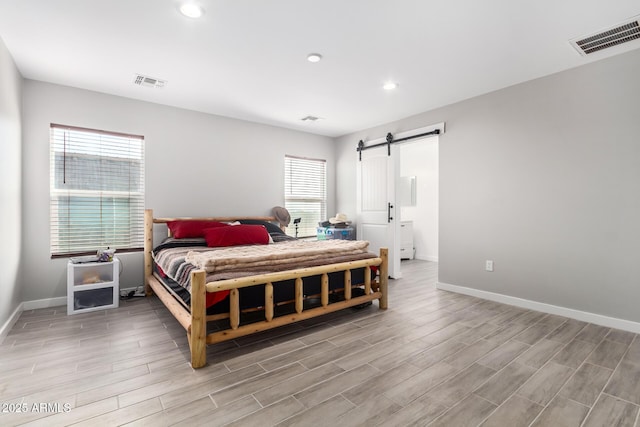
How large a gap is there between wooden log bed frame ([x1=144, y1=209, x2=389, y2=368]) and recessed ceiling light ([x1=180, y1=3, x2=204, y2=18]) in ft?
5.89

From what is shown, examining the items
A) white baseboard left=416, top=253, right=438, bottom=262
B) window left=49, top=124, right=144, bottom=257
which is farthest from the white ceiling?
white baseboard left=416, top=253, right=438, bottom=262

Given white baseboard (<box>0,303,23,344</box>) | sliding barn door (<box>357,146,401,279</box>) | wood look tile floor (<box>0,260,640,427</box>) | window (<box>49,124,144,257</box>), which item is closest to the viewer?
wood look tile floor (<box>0,260,640,427</box>)

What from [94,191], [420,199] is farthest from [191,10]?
[420,199]

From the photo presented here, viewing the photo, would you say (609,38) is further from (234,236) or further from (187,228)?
(187,228)

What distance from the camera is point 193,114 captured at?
4320 mm

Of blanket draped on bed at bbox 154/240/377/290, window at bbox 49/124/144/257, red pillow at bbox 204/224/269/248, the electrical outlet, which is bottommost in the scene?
the electrical outlet

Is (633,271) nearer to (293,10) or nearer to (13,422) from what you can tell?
(293,10)

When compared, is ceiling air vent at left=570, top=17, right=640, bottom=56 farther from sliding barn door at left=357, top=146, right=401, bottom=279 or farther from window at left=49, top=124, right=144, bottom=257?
window at left=49, top=124, right=144, bottom=257

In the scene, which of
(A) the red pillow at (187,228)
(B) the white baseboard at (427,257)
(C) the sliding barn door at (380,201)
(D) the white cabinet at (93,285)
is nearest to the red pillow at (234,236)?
(A) the red pillow at (187,228)

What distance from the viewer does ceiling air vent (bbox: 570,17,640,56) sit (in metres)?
2.37

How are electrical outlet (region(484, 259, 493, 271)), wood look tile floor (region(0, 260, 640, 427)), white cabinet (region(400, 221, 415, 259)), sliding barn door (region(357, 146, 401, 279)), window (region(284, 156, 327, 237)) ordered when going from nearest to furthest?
wood look tile floor (region(0, 260, 640, 427)), electrical outlet (region(484, 259, 493, 271)), sliding barn door (region(357, 146, 401, 279)), window (region(284, 156, 327, 237)), white cabinet (region(400, 221, 415, 259))

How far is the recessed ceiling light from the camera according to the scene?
6.93 feet

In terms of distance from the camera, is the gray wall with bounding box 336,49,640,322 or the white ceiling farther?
the gray wall with bounding box 336,49,640,322

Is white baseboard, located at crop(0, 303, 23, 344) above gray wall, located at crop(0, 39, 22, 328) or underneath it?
underneath
